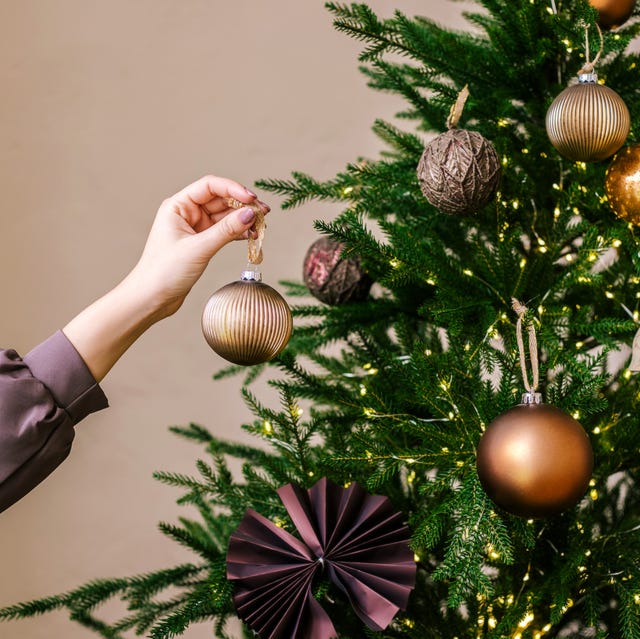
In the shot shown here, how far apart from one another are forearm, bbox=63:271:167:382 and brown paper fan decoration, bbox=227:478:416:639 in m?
0.19

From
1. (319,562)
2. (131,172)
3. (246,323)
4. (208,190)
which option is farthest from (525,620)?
(131,172)

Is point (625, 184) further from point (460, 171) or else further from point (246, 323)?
point (246, 323)

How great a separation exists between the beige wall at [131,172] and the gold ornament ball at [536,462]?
105cm

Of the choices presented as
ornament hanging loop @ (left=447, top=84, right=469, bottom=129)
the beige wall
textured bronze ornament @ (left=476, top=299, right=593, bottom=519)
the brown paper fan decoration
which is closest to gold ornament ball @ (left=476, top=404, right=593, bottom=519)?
textured bronze ornament @ (left=476, top=299, right=593, bottom=519)

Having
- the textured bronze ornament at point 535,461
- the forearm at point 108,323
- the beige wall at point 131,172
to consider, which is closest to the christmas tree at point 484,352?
the textured bronze ornament at point 535,461

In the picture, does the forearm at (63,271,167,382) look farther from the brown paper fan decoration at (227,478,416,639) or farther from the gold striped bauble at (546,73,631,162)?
the gold striped bauble at (546,73,631,162)

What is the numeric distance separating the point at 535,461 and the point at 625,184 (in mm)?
292

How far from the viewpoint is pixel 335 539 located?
62 centimetres

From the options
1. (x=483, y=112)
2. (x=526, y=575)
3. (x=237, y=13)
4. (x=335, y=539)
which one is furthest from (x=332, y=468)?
(x=237, y=13)

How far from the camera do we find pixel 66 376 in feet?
1.93

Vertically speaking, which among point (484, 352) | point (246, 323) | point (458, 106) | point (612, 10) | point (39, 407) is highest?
point (612, 10)

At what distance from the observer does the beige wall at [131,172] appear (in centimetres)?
133

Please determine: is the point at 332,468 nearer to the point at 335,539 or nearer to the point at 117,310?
the point at 335,539

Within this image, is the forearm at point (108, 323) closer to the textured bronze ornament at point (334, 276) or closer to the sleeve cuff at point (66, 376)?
the sleeve cuff at point (66, 376)
